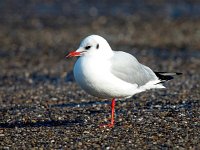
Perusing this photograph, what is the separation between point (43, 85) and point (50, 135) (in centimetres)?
525

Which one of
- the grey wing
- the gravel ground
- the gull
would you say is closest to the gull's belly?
the gull

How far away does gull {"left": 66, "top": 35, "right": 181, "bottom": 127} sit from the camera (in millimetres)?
7691

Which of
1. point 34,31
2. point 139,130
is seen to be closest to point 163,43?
point 34,31

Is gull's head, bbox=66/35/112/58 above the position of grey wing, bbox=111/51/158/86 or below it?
above

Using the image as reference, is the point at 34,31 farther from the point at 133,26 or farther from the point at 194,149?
the point at 194,149

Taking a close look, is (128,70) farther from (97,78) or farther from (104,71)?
(97,78)

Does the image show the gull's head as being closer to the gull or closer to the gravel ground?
the gull

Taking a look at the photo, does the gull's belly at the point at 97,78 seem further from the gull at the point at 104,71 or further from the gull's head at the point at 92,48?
the gull's head at the point at 92,48

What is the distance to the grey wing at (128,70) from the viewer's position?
7996 millimetres

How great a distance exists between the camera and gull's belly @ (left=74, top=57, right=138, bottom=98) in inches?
301

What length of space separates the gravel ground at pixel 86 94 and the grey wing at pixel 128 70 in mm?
636

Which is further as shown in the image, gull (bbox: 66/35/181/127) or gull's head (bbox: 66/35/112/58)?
gull's head (bbox: 66/35/112/58)

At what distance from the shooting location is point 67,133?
7918 millimetres

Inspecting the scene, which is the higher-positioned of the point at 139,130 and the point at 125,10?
the point at 125,10
